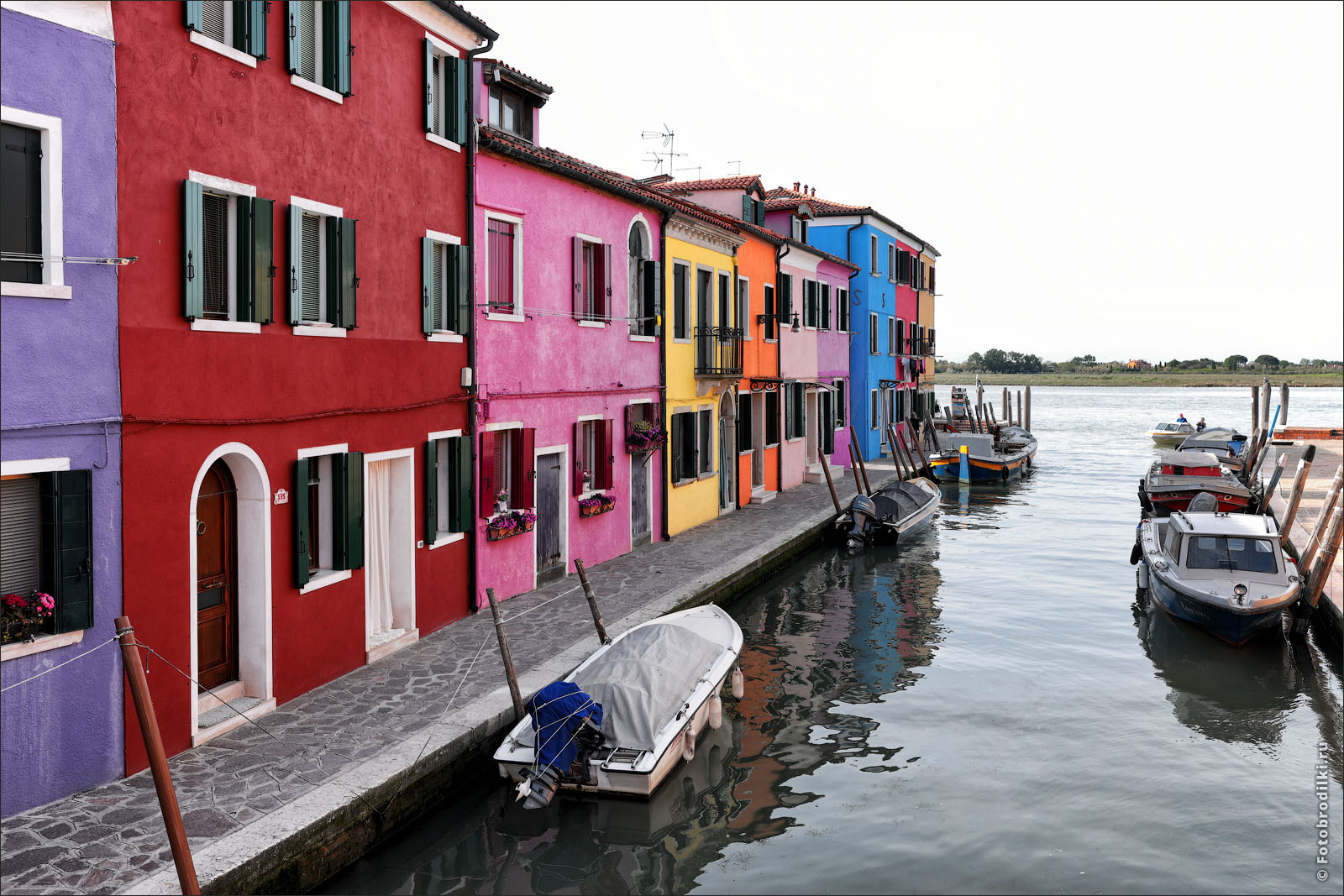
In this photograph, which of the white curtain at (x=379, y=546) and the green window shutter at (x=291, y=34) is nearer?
the green window shutter at (x=291, y=34)

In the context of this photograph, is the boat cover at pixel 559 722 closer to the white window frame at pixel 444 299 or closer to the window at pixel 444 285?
the white window frame at pixel 444 299

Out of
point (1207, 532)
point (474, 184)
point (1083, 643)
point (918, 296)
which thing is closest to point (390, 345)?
point (474, 184)

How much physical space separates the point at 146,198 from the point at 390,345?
3.66 m

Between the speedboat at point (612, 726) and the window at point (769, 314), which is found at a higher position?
the window at point (769, 314)

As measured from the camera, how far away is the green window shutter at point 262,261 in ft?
30.2

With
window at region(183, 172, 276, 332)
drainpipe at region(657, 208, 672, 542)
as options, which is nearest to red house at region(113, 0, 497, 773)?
window at region(183, 172, 276, 332)

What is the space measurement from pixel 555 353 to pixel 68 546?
8.65m

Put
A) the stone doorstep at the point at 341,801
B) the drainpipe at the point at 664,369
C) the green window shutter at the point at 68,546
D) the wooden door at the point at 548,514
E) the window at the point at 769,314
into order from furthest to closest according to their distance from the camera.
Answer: the window at the point at 769,314
the drainpipe at the point at 664,369
the wooden door at the point at 548,514
the green window shutter at the point at 68,546
the stone doorstep at the point at 341,801

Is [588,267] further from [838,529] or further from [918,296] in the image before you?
[918,296]

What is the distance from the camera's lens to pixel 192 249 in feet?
27.5

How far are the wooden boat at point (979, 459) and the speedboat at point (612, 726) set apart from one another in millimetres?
26857

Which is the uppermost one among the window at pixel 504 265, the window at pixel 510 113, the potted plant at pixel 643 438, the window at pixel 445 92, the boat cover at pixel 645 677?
the window at pixel 510 113

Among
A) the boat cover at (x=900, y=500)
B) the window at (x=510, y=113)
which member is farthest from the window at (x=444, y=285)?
the boat cover at (x=900, y=500)

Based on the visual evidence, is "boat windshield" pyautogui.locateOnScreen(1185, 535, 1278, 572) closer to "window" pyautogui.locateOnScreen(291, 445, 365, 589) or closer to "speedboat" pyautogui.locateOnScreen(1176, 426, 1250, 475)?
"window" pyautogui.locateOnScreen(291, 445, 365, 589)
